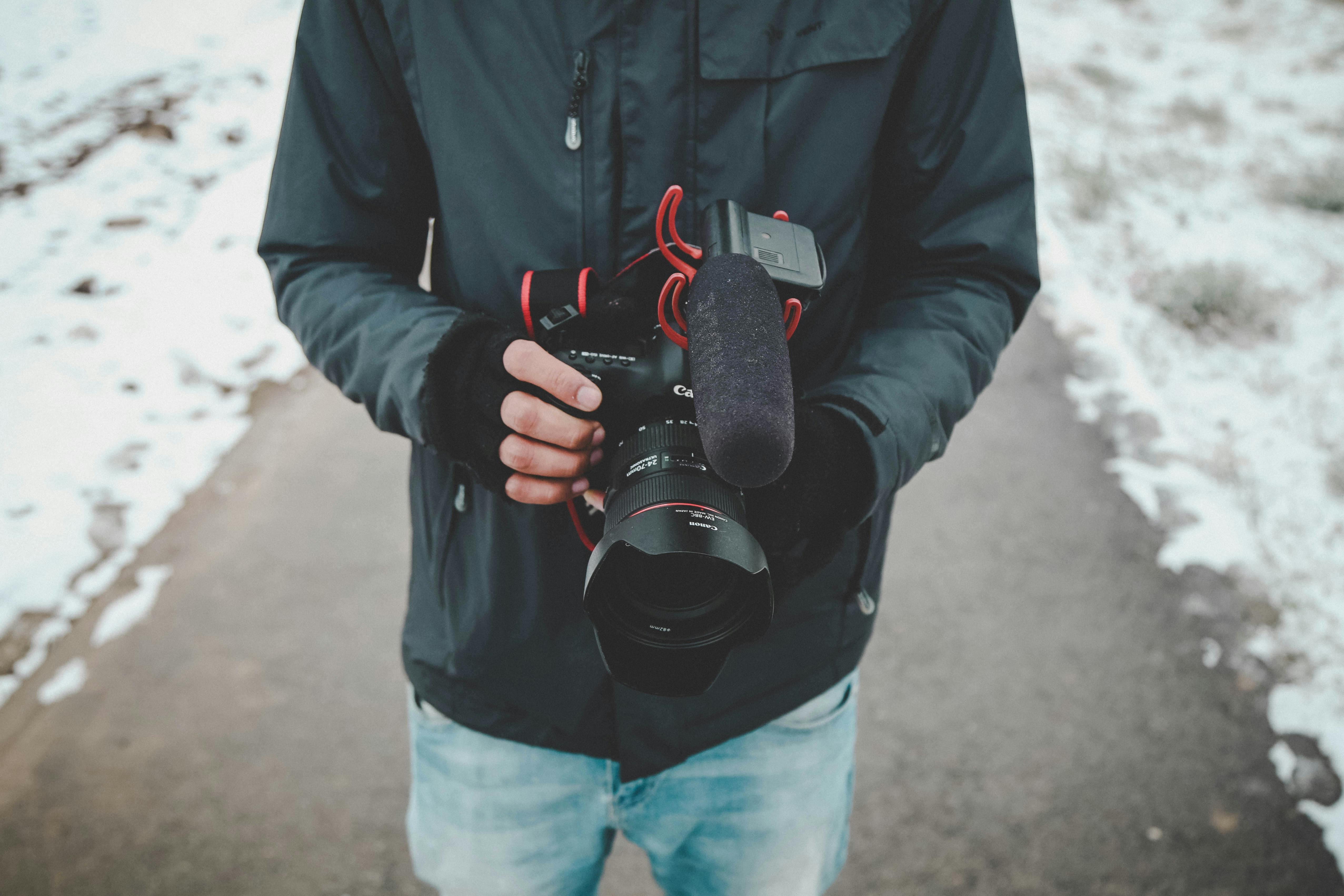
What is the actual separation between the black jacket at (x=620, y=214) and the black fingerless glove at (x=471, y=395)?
42 mm

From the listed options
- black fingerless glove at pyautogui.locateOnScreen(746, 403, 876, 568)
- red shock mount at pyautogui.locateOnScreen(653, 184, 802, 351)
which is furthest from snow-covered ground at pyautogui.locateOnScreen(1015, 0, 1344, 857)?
red shock mount at pyautogui.locateOnScreen(653, 184, 802, 351)

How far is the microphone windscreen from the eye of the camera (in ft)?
2.00

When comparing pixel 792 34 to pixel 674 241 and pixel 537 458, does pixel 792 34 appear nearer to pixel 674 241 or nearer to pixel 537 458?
pixel 674 241

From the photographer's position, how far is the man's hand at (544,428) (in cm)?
79

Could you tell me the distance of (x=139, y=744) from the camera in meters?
1.90

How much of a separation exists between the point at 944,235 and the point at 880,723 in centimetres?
143

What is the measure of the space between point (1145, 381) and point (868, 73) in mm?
2718

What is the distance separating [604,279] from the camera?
0.97 meters

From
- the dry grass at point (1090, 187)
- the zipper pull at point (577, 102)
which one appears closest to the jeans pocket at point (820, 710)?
the zipper pull at point (577, 102)

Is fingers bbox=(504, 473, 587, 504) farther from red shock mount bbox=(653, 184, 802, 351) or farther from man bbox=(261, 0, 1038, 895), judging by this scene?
red shock mount bbox=(653, 184, 802, 351)

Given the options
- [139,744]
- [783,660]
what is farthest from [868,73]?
[139,744]

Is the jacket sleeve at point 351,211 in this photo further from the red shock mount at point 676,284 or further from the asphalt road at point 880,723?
the asphalt road at point 880,723

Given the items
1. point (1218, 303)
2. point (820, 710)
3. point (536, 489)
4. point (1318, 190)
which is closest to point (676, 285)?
point (536, 489)

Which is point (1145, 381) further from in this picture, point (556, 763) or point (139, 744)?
point (139, 744)
